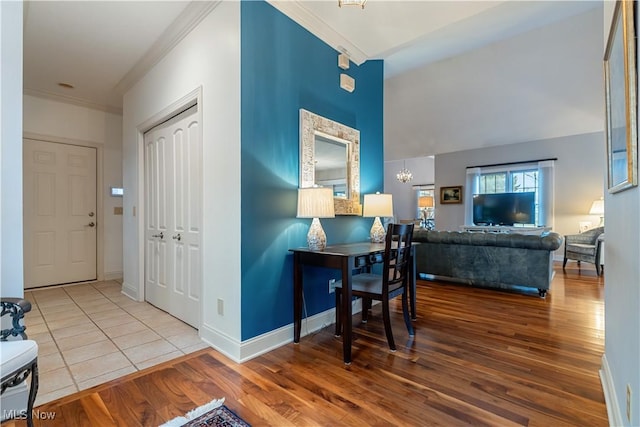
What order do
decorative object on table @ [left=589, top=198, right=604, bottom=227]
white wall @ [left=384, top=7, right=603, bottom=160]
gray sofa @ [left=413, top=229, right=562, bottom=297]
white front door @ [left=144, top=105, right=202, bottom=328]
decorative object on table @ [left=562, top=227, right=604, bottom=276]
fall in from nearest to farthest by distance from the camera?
1. white front door @ [left=144, top=105, right=202, bottom=328]
2. gray sofa @ [left=413, top=229, right=562, bottom=297]
3. white wall @ [left=384, top=7, right=603, bottom=160]
4. decorative object on table @ [left=562, top=227, right=604, bottom=276]
5. decorative object on table @ [left=589, top=198, right=604, bottom=227]

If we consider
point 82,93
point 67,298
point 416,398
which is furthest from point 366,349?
point 82,93

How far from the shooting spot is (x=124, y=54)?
3.30 meters

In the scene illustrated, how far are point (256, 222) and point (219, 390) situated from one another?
3.64ft

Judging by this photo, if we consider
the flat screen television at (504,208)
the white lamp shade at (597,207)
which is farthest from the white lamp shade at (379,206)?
the flat screen television at (504,208)

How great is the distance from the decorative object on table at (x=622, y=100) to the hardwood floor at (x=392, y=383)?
1254 millimetres

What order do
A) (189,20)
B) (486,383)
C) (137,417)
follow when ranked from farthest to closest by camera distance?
1. (189,20)
2. (486,383)
3. (137,417)

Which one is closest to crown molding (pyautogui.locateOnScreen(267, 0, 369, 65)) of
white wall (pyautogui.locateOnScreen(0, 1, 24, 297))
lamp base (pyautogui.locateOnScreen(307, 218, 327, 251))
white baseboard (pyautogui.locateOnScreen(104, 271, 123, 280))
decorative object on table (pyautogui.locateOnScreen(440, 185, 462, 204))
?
white wall (pyautogui.locateOnScreen(0, 1, 24, 297))

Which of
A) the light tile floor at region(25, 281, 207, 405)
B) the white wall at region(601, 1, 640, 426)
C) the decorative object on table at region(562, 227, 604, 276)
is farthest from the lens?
the decorative object on table at region(562, 227, 604, 276)

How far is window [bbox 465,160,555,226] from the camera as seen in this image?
22.3 ft

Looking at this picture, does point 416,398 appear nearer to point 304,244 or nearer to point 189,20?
point 304,244

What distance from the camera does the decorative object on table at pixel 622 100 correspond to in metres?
1.13

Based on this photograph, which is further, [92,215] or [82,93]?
[92,215]

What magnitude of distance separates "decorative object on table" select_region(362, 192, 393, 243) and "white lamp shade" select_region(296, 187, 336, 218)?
898 millimetres

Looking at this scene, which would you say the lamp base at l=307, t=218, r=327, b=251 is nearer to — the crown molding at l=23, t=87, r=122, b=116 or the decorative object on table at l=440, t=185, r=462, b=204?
the crown molding at l=23, t=87, r=122, b=116
